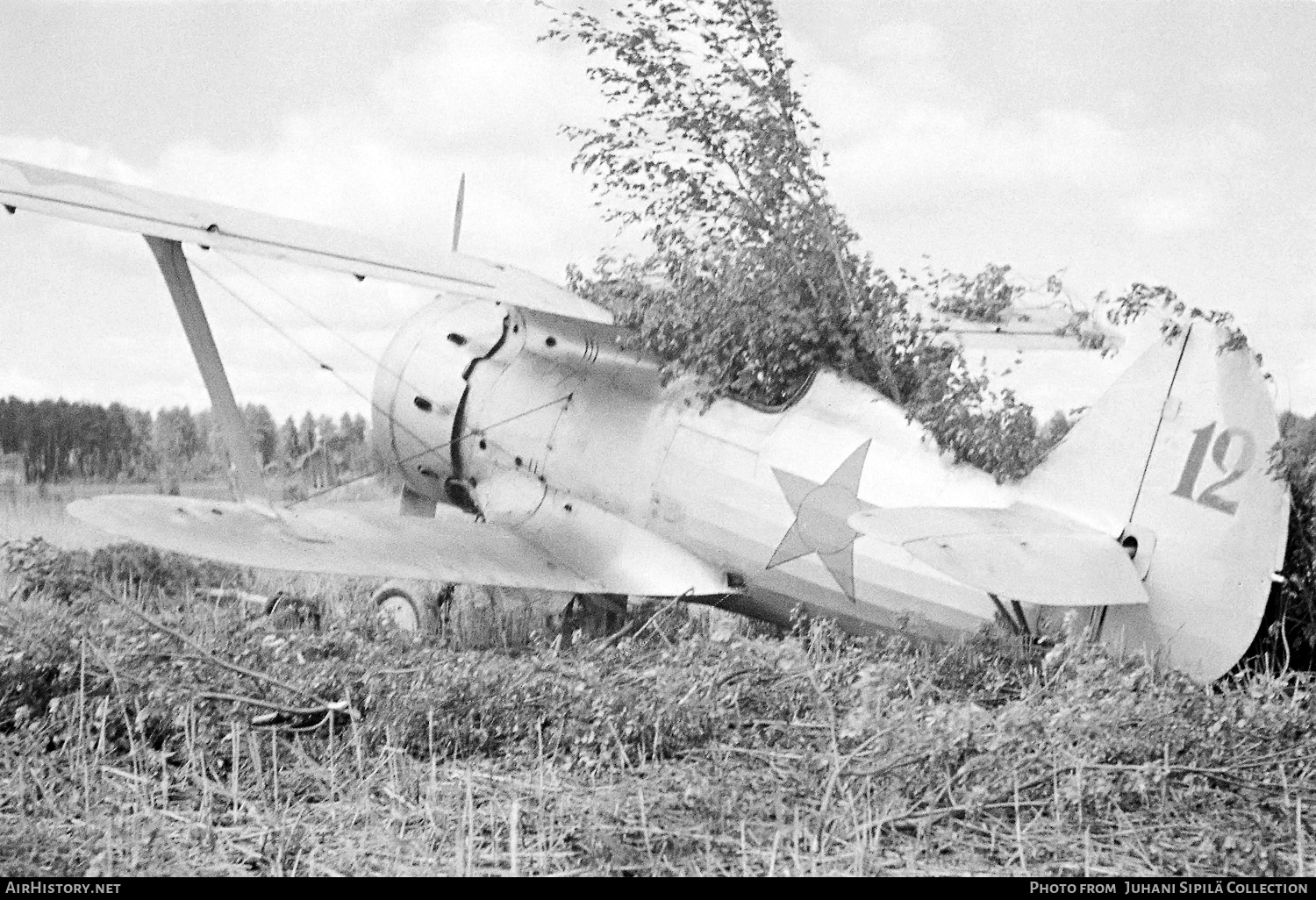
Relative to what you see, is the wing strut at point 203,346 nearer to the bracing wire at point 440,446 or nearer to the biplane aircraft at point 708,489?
the biplane aircraft at point 708,489

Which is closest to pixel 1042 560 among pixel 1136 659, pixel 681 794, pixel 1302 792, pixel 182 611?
pixel 1136 659

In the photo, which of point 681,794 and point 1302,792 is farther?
point 1302,792

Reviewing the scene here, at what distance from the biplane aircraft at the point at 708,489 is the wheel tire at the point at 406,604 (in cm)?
2

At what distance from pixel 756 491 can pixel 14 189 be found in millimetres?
3957

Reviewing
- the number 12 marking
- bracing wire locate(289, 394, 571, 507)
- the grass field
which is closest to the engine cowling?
bracing wire locate(289, 394, 571, 507)

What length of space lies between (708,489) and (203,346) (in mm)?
2712

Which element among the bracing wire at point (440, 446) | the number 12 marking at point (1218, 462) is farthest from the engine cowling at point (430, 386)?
the number 12 marking at point (1218, 462)

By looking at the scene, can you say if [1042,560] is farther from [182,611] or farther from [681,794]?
[182,611]

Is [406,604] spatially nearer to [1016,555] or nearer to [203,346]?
[203,346]

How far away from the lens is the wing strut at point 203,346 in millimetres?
6438

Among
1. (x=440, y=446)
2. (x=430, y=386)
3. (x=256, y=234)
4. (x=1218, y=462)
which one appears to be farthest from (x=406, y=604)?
(x=1218, y=462)

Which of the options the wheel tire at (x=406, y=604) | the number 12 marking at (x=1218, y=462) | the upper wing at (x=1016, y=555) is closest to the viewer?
the upper wing at (x=1016, y=555)

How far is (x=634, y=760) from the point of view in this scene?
4.58 m

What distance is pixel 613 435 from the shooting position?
7.69 m
